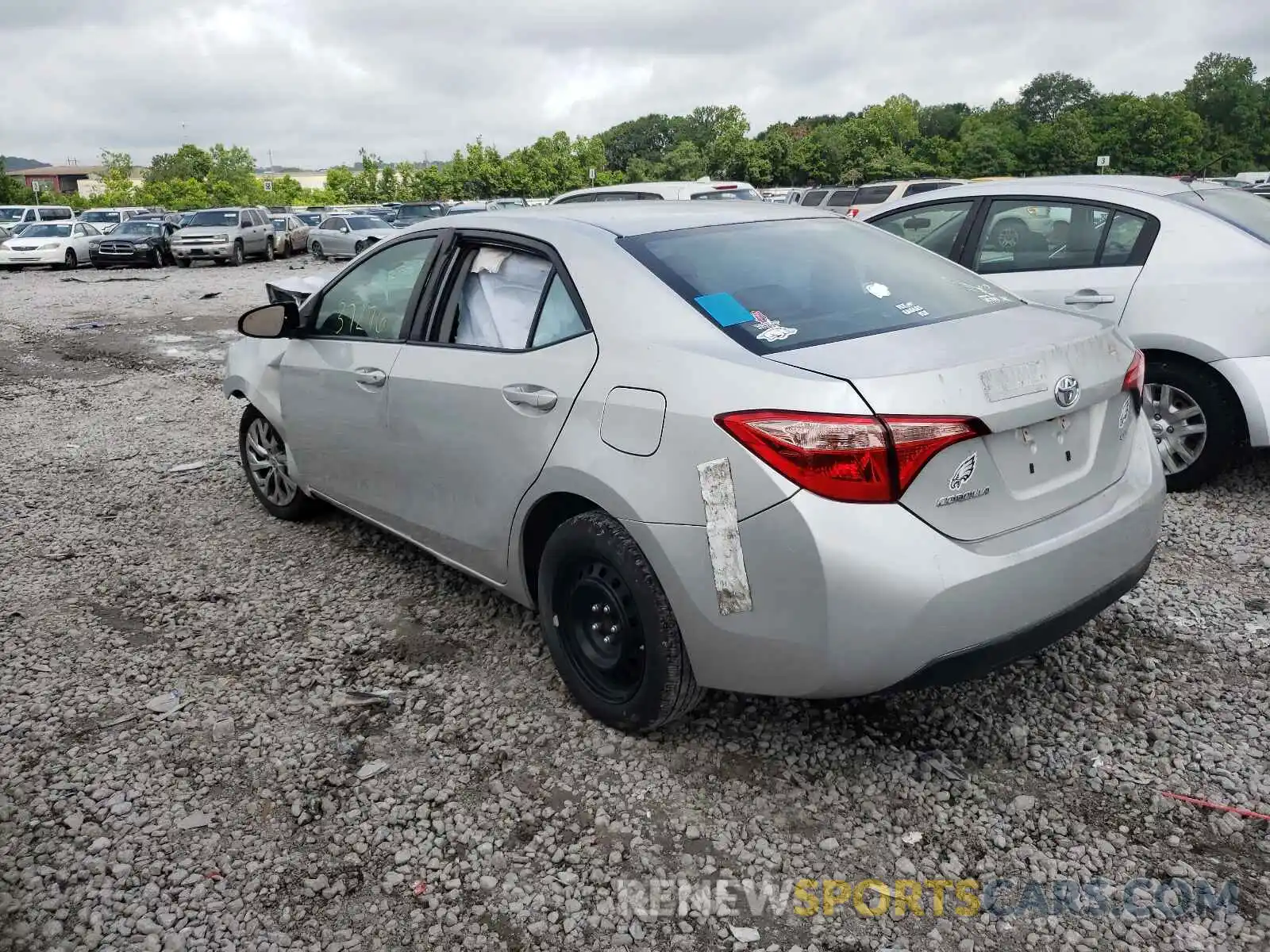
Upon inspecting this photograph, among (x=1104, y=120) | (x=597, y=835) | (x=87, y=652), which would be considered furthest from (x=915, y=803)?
(x=1104, y=120)

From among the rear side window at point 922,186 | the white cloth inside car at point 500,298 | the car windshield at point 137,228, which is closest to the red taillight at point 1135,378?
the white cloth inside car at point 500,298

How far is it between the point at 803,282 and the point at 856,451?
94 centimetres

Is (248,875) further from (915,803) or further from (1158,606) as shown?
(1158,606)

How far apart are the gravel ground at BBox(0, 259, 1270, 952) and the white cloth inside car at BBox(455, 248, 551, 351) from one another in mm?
1210

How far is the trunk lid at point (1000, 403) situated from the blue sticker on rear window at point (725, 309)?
0.78 feet

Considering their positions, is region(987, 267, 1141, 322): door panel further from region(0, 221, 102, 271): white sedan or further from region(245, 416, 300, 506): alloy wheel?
region(0, 221, 102, 271): white sedan

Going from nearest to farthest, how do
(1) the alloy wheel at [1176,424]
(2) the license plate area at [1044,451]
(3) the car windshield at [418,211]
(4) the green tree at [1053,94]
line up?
(2) the license plate area at [1044,451], (1) the alloy wheel at [1176,424], (3) the car windshield at [418,211], (4) the green tree at [1053,94]

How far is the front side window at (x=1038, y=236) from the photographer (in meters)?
5.65

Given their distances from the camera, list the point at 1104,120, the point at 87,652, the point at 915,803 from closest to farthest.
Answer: the point at 915,803, the point at 87,652, the point at 1104,120

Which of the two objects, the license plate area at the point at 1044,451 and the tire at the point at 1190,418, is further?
the tire at the point at 1190,418

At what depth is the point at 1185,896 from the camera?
245cm

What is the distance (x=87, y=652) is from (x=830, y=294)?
313cm

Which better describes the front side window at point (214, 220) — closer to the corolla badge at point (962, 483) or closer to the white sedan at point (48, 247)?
the white sedan at point (48, 247)

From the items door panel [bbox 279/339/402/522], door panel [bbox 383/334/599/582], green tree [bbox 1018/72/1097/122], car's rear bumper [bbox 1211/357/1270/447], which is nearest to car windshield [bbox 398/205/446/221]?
door panel [bbox 279/339/402/522]
